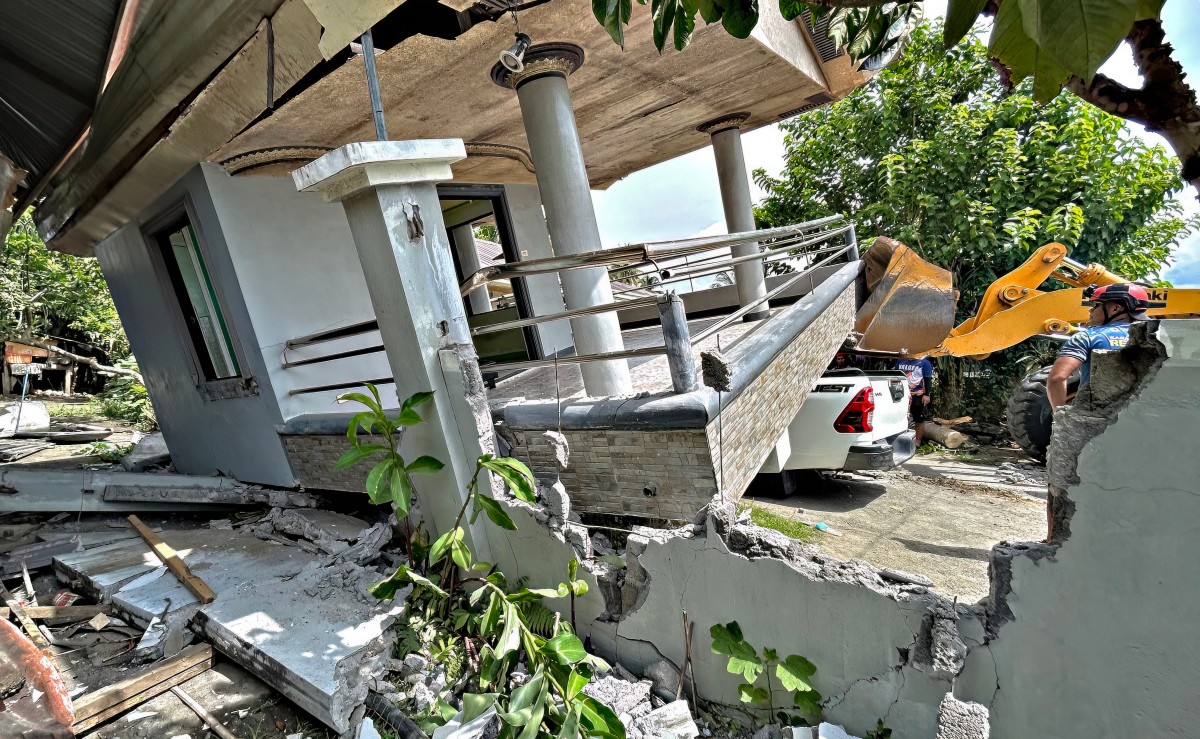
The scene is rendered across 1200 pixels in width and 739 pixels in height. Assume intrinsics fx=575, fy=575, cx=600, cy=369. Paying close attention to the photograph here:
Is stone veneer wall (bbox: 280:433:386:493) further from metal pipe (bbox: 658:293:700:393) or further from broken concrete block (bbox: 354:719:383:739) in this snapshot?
metal pipe (bbox: 658:293:700:393)

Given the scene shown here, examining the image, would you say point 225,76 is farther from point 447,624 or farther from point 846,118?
point 846,118

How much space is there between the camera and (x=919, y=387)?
8.04 m

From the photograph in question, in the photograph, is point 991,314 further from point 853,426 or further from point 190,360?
point 190,360

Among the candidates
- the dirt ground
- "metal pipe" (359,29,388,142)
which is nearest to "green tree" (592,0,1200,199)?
"metal pipe" (359,29,388,142)

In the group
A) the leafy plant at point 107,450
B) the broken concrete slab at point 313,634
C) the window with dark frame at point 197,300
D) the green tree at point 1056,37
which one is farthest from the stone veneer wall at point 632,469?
the leafy plant at point 107,450

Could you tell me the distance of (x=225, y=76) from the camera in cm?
354

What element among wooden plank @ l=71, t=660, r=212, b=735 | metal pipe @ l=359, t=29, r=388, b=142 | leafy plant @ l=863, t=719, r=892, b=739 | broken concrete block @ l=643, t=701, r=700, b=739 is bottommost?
broken concrete block @ l=643, t=701, r=700, b=739

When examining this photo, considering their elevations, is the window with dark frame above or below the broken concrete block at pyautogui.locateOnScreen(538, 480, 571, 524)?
above

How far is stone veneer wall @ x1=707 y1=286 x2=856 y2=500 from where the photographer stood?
292 centimetres

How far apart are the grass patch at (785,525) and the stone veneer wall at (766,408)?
108cm

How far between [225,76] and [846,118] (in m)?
10.2

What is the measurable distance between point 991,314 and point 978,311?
11.4 inches

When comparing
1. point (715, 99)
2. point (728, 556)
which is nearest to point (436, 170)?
point (728, 556)

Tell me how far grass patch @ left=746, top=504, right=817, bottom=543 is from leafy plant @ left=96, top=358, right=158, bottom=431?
40.3 ft
